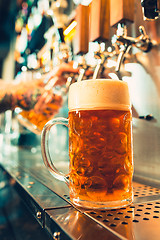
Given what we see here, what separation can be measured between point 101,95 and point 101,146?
0.38 feet

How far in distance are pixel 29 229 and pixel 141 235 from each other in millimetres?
1086

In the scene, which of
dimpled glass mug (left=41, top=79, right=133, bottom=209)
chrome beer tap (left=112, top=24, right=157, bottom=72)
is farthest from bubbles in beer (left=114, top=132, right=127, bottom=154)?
chrome beer tap (left=112, top=24, right=157, bottom=72)

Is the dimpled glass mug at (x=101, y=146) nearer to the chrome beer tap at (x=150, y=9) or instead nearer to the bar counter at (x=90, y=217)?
the bar counter at (x=90, y=217)

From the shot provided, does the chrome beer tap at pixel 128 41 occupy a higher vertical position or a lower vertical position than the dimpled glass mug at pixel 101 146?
higher

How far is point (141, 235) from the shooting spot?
0.41 metres

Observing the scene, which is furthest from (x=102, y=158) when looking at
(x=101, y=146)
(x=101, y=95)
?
(x=101, y=95)

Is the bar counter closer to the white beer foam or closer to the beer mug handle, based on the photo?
the beer mug handle

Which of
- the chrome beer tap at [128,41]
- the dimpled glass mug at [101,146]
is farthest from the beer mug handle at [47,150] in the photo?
the chrome beer tap at [128,41]

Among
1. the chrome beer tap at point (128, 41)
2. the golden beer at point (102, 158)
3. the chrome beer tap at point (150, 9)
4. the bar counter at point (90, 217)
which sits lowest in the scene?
the bar counter at point (90, 217)

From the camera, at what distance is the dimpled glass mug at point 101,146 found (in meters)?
0.54

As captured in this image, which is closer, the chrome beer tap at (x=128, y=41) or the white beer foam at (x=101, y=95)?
the white beer foam at (x=101, y=95)

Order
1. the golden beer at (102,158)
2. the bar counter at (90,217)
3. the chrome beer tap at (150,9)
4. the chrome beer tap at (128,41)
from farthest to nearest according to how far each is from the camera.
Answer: the chrome beer tap at (128,41) < the chrome beer tap at (150,9) < the golden beer at (102,158) < the bar counter at (90,217)

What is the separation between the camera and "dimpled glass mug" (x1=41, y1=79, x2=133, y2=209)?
0.54 m

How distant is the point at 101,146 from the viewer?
1.77 ft
